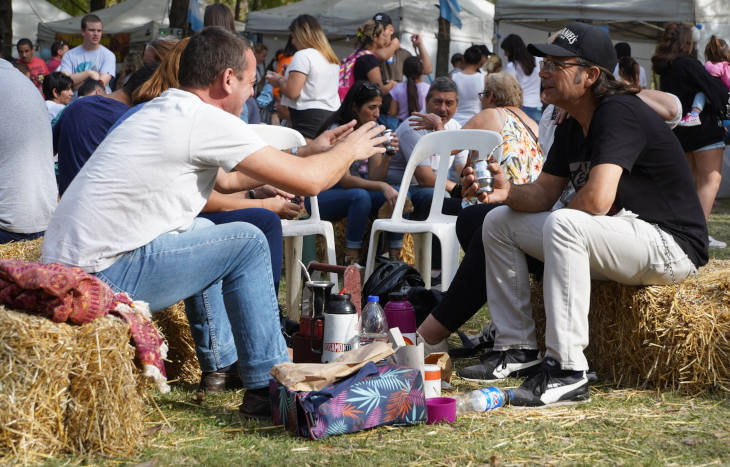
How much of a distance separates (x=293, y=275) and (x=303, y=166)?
2.38m

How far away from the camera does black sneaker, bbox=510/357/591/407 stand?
3.37 metres

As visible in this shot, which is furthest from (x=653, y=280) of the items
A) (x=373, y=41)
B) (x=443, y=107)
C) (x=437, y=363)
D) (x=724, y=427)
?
(x=373, y=41)

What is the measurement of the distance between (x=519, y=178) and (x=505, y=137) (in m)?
0.37

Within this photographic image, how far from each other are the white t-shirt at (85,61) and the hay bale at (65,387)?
8785 mm

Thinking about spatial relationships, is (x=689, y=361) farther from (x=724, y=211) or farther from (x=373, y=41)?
(x=724, y=211)

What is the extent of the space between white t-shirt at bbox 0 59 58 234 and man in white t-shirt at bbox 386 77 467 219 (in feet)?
8.92

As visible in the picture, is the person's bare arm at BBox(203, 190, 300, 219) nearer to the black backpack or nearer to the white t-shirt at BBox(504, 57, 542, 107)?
the black backpack

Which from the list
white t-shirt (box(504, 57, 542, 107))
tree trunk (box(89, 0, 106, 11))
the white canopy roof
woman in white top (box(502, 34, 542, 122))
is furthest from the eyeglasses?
tree trunk (box(89, 0, 106, 11))

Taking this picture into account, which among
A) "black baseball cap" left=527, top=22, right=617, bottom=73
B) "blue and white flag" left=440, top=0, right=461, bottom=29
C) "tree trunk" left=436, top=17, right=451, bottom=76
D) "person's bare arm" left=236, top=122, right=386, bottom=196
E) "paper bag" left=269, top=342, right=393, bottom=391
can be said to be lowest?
"paper bag" left=269, top=342, right=393, bottom=391

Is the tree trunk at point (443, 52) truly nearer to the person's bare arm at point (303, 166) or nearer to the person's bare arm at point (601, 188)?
the person's bare arm at point (601, 188)

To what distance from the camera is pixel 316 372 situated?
2988mm

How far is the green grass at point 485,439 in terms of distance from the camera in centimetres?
274

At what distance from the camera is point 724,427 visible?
3.09m

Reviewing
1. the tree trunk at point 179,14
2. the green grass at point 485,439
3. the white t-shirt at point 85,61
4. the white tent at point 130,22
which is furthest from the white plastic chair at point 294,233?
the white tent at point 130,22
